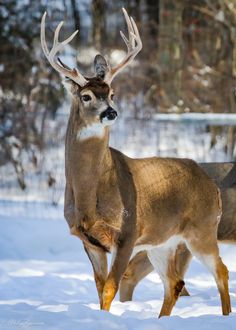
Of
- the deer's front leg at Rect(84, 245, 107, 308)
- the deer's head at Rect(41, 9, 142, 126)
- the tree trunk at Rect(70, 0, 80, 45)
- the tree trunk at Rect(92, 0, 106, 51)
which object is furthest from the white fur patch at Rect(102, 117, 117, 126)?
the tree trunk at Rect(92, 0, 106, 51)

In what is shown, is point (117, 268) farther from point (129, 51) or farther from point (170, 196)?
point (129, 51)

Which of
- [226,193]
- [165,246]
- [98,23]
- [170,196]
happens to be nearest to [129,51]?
[170,196]

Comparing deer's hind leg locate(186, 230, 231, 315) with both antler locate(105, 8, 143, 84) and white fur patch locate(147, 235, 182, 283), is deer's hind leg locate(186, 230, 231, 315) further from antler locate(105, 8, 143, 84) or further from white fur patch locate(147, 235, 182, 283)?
antler locate(105, 8, 143, 84)

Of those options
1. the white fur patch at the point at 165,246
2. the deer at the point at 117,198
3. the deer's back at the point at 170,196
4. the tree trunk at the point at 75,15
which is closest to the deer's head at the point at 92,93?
the deer at the point at 117,198

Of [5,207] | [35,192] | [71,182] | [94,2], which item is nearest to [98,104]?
[71,182]

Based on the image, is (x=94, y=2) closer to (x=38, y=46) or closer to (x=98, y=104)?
(x=38, y=46)

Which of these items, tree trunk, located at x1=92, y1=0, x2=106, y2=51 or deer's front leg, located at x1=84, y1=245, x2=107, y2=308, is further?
tree trunk, located at x1=92, y1=0, x2=106, y2=51

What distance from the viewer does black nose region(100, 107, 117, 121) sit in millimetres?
6414

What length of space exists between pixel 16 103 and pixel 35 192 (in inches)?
71.8

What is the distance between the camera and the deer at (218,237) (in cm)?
818

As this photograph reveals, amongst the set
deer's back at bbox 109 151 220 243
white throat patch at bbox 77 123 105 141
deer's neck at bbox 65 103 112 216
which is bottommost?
deer's back at bbox 109 151 220 243

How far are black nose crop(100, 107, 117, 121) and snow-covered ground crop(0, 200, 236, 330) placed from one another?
4.10 feet

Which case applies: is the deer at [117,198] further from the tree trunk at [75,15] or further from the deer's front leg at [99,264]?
the tree trunk at [75,15]

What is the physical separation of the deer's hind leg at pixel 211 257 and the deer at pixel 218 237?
758mm
